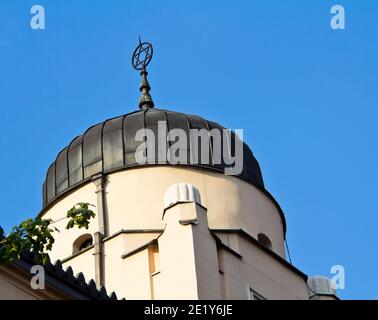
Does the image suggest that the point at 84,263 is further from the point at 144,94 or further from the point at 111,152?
the point at 144,94

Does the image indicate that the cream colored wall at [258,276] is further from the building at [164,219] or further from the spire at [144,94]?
the spire at [144,94]

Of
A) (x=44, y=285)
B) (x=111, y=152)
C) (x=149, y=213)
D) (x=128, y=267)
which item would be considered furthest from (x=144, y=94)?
(x=44, y=285)

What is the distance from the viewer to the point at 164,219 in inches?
876

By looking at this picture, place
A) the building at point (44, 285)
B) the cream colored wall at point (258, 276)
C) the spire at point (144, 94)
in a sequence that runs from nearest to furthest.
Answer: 1. the building at point (44, 285)
2. the cream colored wall at point (258, 276)
3. the spire at point (144, 94)

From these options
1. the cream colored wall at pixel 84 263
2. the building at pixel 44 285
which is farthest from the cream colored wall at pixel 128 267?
the building at pixel 44 285

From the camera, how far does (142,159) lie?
24.9 metres

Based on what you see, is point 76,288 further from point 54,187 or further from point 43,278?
point 54,187

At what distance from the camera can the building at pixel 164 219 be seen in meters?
22.0

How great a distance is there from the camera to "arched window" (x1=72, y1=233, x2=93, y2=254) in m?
24.8

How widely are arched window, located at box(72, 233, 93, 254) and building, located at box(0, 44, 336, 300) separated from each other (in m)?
0.02

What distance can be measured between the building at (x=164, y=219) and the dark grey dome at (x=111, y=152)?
26mm

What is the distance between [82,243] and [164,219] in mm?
3191

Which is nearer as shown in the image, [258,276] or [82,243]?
[258,276]
